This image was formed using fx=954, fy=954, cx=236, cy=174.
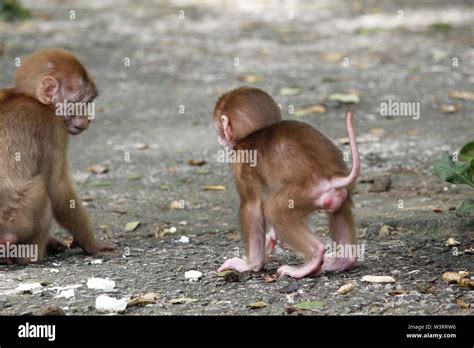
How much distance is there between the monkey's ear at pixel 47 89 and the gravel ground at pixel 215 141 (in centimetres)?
115

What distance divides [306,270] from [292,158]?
2.32ft

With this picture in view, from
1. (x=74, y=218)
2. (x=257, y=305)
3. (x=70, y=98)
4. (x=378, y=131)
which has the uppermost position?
(x=70, y=98)

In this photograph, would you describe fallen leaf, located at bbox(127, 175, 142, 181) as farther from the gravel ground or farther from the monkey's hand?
the monkey's hand

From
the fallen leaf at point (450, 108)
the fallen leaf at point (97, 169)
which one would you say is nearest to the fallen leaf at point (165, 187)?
the fallen leaf at point (97, 169)

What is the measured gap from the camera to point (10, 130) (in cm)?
654

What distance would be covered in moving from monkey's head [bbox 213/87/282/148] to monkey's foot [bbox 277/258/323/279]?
923mm

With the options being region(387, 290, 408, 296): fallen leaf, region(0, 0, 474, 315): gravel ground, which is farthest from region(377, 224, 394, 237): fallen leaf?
region(387, 290, 408, 296): fallen leaf

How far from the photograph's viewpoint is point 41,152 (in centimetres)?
667

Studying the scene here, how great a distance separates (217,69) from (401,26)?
13.4 ft

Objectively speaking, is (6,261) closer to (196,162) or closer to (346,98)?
(196,162)

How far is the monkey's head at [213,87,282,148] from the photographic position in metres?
6.26

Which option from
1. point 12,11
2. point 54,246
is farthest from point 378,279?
point 12,11
